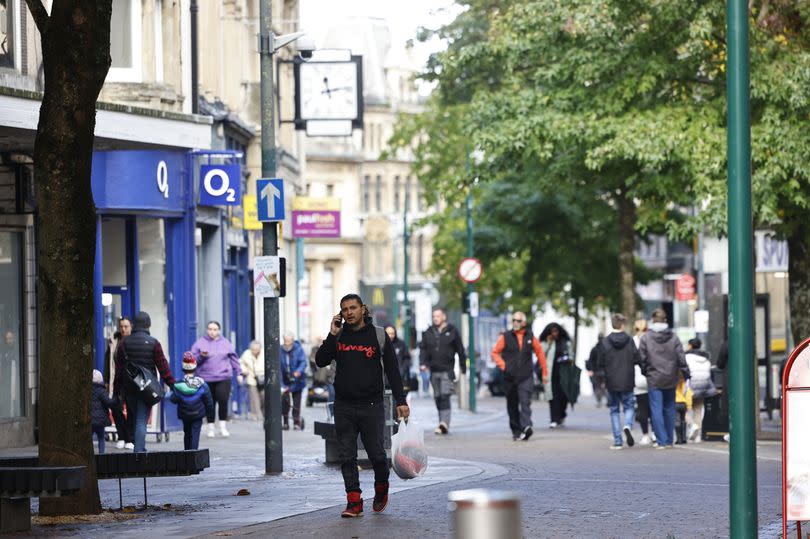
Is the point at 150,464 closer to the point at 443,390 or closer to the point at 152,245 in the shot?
the point at 443,390

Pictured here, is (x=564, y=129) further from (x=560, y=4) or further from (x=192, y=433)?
(x=192, y=433)

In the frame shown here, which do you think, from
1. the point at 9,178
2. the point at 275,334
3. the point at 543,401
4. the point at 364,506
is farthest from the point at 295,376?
the point at 543,401

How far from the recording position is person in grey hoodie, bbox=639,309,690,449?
81.5 feet

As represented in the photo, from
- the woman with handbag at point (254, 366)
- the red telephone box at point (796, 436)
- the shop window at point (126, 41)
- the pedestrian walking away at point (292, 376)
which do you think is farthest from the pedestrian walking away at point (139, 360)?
the red telephone box at point (796, 436)

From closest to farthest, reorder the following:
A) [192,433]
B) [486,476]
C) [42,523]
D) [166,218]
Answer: [42,523] → [486,476] → [192,433] → [166,218]

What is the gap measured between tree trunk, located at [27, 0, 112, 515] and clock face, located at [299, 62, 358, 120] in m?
18.2

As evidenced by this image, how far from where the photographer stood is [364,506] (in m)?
15.7

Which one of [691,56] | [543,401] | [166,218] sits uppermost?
[691,56]

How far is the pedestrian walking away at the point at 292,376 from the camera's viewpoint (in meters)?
30.9

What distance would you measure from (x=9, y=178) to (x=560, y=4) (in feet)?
32.3

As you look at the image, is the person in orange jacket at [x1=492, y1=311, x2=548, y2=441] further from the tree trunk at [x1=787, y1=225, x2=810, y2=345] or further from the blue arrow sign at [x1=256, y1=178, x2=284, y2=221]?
the blue arrow sign at [x1=256, y1=178, x2=284, y2=221]

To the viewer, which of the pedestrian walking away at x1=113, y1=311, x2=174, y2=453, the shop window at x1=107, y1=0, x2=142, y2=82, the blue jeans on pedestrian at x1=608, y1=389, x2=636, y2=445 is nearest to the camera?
the pedestrian walking away at x1=113, y1=311, x2=174, y2=453

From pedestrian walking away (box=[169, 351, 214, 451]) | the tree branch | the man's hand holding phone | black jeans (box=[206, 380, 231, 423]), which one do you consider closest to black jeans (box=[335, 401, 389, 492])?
the man's hand holding phone

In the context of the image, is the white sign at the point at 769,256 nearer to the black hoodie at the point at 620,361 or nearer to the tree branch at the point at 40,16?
the black hoodie at the point at 620,361
